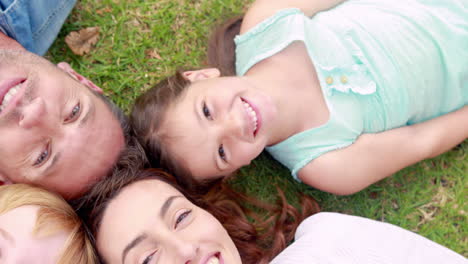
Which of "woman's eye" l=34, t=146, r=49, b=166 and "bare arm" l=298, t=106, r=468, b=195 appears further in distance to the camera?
"bare arm" l=298, t=106, r=468, b=195

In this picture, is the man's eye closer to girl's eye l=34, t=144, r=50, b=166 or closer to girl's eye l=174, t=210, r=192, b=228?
girl's eye l=174, t=210, r=192, b=228

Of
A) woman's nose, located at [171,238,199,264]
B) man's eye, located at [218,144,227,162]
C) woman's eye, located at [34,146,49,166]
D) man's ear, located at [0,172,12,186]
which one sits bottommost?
woman's nose, located at [171,238,199,264]

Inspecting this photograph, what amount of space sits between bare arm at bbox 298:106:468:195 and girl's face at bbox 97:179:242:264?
0.73 metres

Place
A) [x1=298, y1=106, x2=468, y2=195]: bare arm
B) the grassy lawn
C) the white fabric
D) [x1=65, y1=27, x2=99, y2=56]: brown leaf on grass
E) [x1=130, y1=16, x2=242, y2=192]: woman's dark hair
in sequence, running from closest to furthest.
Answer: the white fabric < [x1=130, y1=16, x2=242, y2=192]: woman's dark hair < [x1=298, y1=106, x2=468, y2=195]: bare arm < the grassy lawn < [x1=65, y1=27, x2=99, y2=56]: brown leaf on grass

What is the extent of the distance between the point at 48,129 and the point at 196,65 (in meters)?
1.25

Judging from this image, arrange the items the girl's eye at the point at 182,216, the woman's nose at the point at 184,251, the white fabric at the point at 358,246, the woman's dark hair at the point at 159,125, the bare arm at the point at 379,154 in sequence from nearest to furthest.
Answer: the woman's nose at the point at 184,251 → the girl's eye at the point at 182,216 → the white fabric at the point at 358,246 → the woman's dark hair at the point at 159,125 → the bare arm at the point at 379,154

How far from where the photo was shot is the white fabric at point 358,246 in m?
1.93

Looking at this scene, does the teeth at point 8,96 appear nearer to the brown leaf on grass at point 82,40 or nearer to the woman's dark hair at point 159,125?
the woman's dark hair at point 159,125

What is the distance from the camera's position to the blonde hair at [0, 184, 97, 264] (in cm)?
171

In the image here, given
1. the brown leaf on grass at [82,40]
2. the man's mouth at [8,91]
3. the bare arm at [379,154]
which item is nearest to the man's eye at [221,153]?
the bare arm at [379,154]

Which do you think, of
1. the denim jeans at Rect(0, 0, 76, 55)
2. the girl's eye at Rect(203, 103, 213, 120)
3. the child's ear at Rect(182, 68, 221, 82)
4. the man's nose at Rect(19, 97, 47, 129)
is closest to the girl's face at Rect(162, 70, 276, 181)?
the girl's eye at Rect(203, 103, 213, 120)

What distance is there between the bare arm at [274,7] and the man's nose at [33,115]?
125 cm

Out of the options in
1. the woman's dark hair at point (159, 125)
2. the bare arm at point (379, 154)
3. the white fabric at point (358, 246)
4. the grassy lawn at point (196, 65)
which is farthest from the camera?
the grassy lawn at point (196, 65)

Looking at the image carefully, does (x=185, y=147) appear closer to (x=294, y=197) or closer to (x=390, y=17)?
(x=294, y=197)
